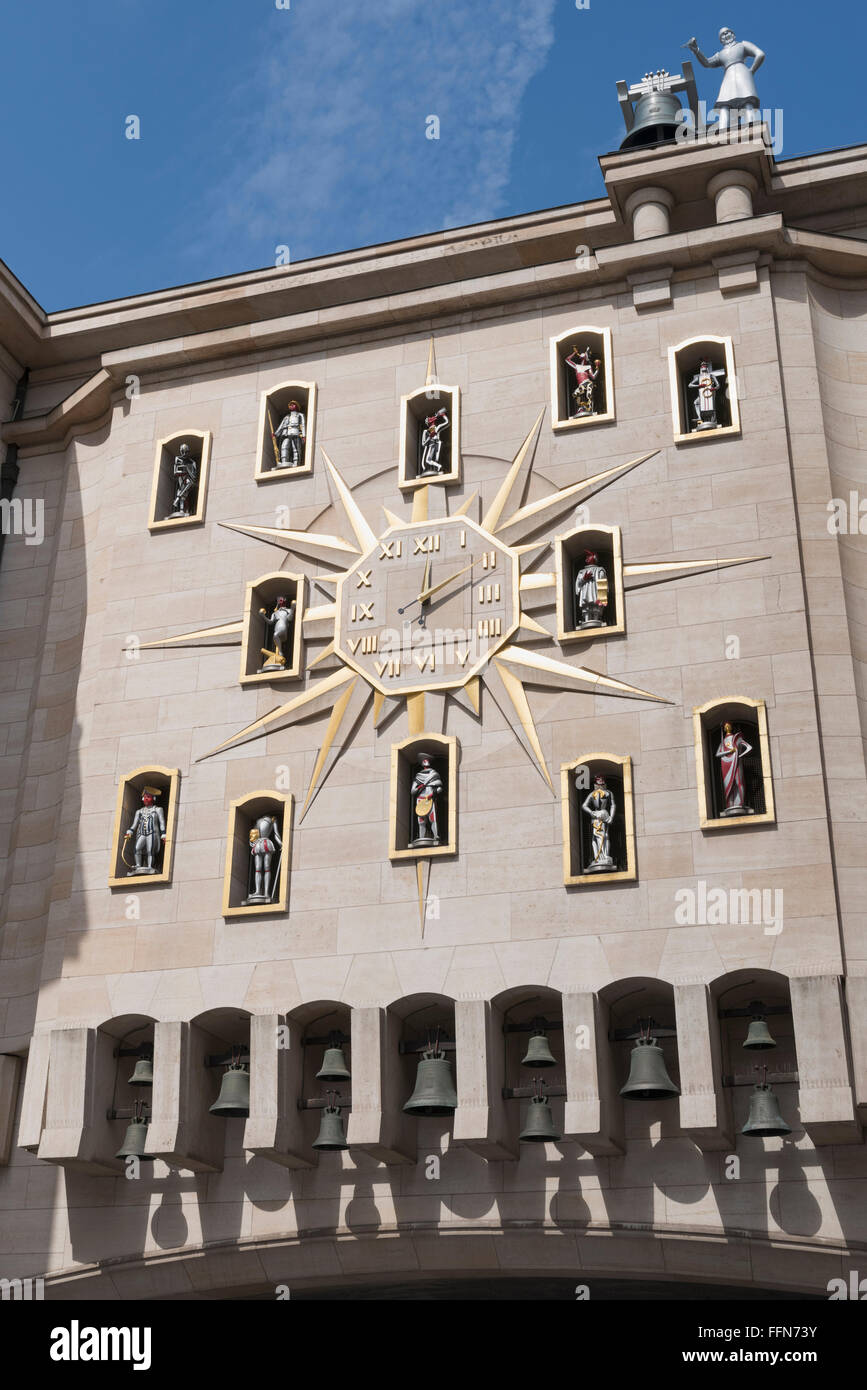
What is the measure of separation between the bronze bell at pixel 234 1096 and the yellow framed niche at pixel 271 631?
6.65m

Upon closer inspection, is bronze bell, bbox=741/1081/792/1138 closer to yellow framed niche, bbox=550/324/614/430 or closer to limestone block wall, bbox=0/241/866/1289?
limestone block wall, bbox=0/241/866/1289

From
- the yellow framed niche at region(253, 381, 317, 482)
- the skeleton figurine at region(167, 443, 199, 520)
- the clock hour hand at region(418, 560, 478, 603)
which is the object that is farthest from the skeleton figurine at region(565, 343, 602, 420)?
the skeleton figurine at region(167, 443, 199, 520)

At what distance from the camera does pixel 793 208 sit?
30.9m

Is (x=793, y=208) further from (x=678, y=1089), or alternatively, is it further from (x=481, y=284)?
(x=678, y=1089)

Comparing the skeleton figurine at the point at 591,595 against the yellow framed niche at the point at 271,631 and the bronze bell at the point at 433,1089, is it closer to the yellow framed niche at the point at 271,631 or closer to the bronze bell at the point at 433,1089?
the yellow framed niche at the point at 271,631

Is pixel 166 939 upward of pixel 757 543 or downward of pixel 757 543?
downward

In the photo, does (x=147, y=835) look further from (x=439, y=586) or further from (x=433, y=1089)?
(x=433, y=1089)

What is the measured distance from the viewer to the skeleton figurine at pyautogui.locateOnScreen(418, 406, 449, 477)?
29078mm

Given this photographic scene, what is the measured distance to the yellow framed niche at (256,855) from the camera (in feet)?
84.0

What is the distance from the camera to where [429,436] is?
2945 centimetres

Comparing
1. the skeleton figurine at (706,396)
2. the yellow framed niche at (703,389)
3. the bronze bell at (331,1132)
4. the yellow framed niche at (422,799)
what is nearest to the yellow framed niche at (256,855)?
the yellow framed niche at (422,799)

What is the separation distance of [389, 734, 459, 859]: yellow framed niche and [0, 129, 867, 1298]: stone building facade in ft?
0.51
